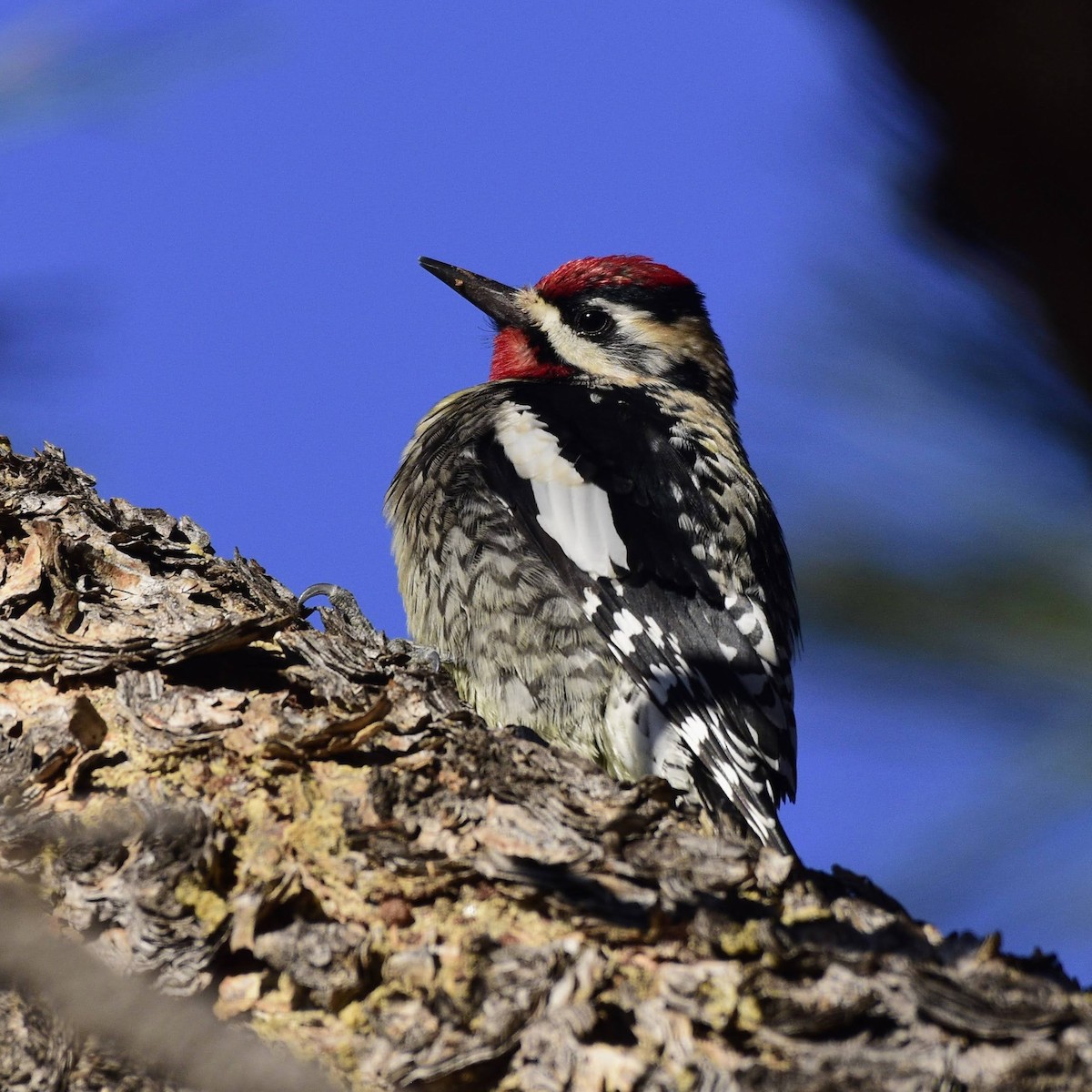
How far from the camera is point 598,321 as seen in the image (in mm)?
4496

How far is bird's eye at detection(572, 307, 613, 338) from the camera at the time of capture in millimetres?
4469

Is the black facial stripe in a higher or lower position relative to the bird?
higher

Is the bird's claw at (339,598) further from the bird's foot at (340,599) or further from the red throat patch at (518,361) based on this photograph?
the red throat patch at (518,361)

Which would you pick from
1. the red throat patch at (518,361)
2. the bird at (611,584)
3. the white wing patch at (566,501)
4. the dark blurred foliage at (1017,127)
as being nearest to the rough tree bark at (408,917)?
the dark blurred foliage at (1017,127)

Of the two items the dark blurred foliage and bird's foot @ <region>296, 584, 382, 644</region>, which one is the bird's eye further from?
the dark blurred foliage

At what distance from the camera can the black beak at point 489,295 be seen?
176 inches

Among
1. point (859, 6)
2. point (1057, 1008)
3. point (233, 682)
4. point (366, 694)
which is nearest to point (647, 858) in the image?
point (1057, 1008)

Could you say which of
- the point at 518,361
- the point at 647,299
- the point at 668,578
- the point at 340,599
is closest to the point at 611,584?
the point at 668,578

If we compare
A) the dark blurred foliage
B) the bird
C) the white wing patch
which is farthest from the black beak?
the dark blurred foliage

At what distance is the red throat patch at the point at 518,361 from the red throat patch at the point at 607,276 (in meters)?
0.19

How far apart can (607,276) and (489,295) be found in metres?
0.44

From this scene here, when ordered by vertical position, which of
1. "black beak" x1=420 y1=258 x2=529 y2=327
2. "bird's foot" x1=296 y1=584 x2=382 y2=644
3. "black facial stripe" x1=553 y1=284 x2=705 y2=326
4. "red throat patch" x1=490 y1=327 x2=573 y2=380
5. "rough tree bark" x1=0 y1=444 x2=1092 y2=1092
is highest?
"black facial stripe" x1=553 y1=284 x2=705 y2=326

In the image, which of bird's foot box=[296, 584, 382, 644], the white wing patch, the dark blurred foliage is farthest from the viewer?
the white wing patch

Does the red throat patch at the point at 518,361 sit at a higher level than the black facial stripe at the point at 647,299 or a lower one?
lower
